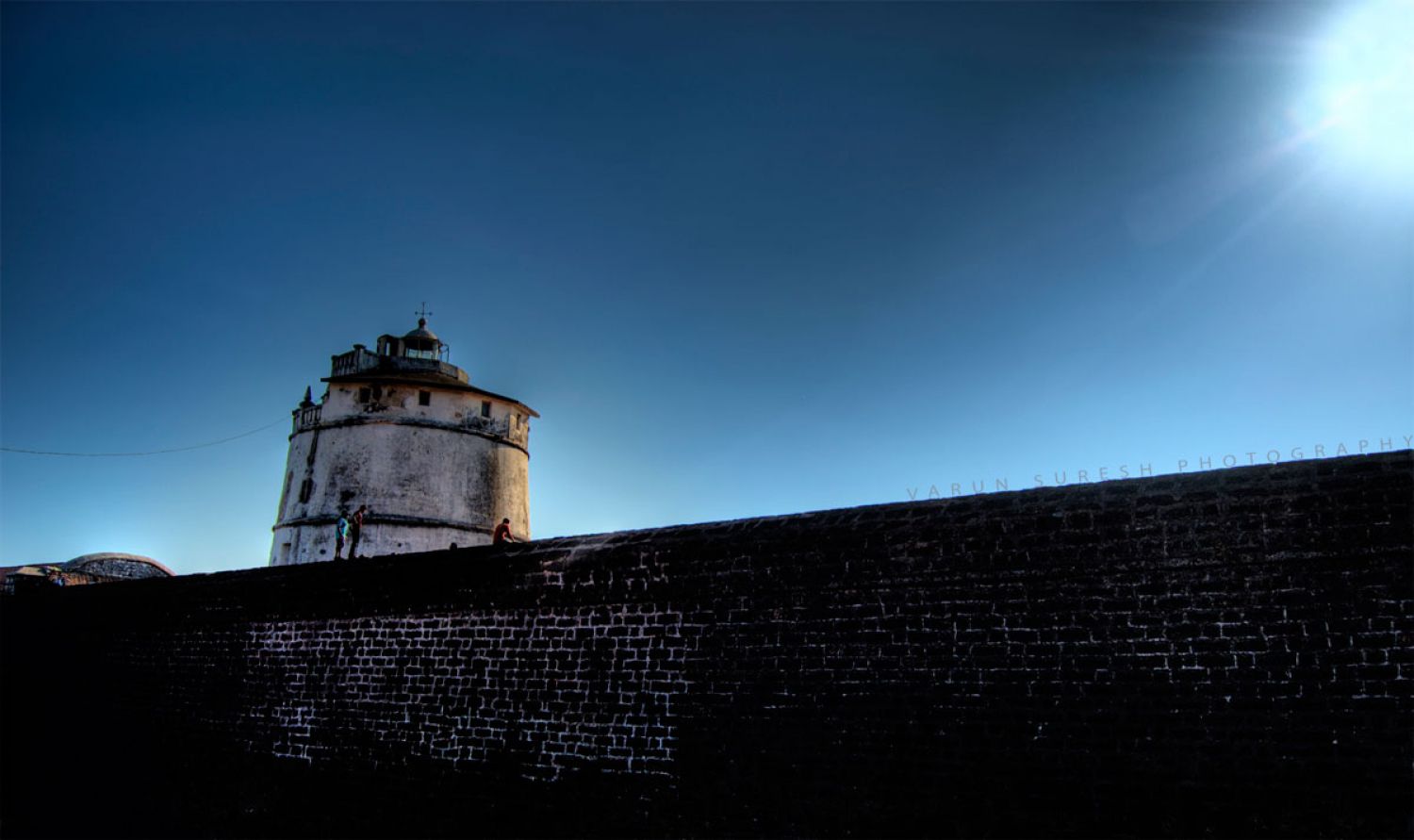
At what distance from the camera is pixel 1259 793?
15.6ft

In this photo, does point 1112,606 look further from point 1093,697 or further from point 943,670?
point 943,670

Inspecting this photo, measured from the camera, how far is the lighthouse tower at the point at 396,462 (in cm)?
2062

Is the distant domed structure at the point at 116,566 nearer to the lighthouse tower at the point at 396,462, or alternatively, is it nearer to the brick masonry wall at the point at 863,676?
the lighthouse tower at the point at 396,462

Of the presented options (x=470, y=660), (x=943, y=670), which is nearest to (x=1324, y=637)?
(x=943, y=670)

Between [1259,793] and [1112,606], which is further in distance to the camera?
[1112,606]

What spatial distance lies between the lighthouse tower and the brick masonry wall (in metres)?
10.6

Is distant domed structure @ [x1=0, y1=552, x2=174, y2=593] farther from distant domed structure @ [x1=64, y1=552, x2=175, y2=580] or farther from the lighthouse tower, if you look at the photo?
the lighthouse tower

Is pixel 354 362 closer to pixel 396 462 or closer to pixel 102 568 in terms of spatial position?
pixel 396 462

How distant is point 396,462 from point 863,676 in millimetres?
17285

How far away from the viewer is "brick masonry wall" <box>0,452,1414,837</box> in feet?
15.7

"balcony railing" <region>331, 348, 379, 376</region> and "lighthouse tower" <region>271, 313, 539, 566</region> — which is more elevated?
"balcony railing" <region>331, 348, 379, 376</region>

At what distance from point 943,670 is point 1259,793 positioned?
1836 millimetres

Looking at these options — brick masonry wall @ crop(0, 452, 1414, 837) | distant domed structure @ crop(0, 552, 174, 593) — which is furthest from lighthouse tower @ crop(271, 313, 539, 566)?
brick masonry wall @ crop(0, 452, 1414, 837)

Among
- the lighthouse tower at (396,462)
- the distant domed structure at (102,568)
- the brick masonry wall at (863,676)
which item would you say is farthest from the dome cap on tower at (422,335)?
the brick masonry wall at (863,676)
